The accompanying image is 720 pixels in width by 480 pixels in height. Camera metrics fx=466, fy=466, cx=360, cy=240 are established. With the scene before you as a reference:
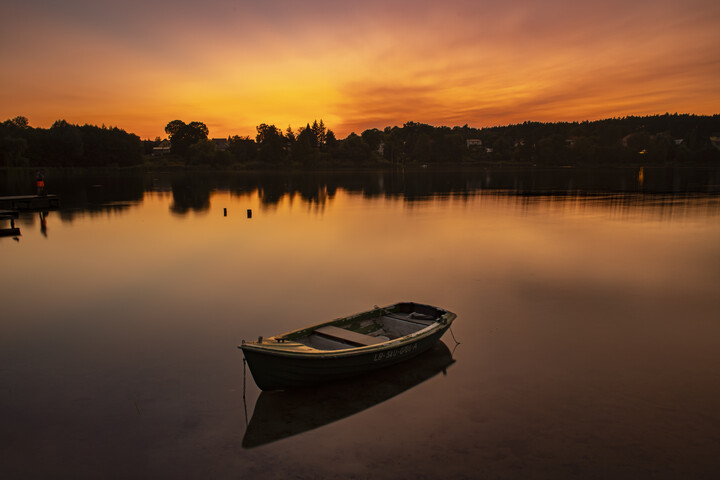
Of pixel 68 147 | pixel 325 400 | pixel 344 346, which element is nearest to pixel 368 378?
pixel 344 346

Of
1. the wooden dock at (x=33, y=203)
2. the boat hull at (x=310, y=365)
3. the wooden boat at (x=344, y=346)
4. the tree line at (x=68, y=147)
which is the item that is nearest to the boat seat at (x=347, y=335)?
the wooden boat at (x=344, y=346)

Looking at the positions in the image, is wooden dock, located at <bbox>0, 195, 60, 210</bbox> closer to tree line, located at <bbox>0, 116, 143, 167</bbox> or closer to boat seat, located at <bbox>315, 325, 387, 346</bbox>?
boat seat, located at <bbox>315, 325, 387, 346</bbox>

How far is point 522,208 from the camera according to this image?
4934 centimetres

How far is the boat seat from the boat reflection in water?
0.84 m

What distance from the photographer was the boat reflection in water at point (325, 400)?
31.9 ft

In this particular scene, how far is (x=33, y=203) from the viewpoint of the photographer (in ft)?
166

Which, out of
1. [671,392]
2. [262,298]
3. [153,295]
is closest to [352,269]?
[262,298]

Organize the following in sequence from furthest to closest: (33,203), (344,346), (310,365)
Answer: (33,203)
(344,346)
(310,365)

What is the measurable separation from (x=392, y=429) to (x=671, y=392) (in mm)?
6800

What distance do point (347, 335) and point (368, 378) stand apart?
1209 millimetres

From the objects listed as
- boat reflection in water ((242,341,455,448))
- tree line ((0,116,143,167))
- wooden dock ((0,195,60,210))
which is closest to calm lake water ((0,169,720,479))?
boat reflection in water ((242,341,455,448))

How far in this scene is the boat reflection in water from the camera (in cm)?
973

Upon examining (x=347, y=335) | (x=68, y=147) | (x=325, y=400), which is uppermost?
(x=68, y=147)

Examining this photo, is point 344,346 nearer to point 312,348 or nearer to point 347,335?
point 347,335
